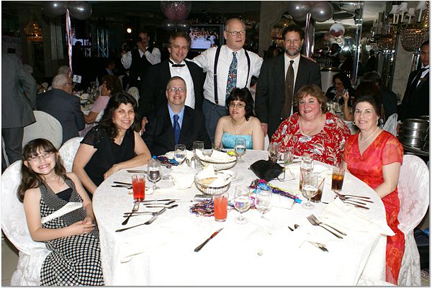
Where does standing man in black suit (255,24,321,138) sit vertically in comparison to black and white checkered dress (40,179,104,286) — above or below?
above

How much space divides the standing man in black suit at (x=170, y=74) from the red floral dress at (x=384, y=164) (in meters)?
1.82

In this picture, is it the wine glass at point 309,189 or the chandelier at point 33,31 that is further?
the chandelier at point 33,31

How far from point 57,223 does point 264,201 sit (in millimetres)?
1138

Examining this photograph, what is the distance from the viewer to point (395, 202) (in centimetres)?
221

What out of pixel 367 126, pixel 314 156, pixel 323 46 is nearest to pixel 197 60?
pixel 314 156

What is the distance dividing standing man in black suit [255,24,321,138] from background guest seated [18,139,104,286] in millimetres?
2020

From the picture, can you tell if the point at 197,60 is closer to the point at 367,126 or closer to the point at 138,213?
the point at 367,126

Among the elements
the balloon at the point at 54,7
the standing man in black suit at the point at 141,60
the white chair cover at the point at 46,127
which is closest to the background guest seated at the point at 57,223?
the white chair cover at the point at 46,127

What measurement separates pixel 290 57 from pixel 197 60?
3.08 feet

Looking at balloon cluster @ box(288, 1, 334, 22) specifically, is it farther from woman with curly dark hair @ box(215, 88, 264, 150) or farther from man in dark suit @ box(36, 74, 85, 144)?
man in dark suit @ box(36, 74, 85, 144)

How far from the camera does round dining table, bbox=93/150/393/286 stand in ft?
4.28

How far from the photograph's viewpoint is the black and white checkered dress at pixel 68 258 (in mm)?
1805

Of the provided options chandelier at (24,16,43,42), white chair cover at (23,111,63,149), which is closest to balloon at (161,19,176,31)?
chandelier at (24,16,43,42)

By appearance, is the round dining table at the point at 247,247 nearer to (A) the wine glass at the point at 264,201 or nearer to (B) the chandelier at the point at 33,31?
(A) the wine glass at the point at 264,201
